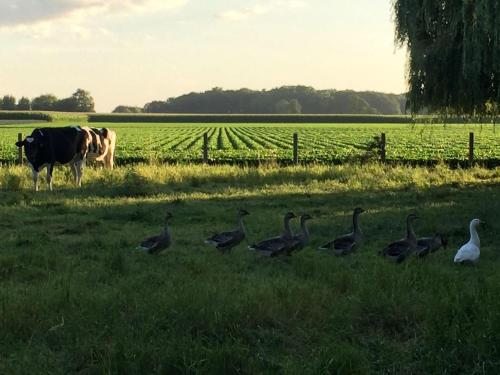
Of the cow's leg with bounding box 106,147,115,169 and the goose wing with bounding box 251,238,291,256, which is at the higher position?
the cow's leg with bounding box 106,147,115,169

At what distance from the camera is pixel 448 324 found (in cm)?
529

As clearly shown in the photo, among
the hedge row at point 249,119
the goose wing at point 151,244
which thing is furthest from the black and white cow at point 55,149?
the hedge row at point 249,119

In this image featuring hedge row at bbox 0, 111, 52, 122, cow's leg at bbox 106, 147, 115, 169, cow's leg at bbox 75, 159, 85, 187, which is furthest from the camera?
hedge row at bbox 0, 111, 52, 122

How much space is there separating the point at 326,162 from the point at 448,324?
19.0m

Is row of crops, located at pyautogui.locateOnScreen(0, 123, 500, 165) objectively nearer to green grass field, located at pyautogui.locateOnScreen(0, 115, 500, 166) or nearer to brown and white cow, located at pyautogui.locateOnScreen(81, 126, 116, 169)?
green grass field, located at pyautogui.locateOnScreen(0, 115, 500, 166)

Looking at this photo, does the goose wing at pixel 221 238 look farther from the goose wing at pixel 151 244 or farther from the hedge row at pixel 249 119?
the hedge row at pixel 249 119

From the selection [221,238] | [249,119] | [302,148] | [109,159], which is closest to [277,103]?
[249,119]

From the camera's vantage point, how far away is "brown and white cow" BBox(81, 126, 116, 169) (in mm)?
19656

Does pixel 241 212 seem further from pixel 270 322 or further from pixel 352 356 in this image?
pixel 352 356

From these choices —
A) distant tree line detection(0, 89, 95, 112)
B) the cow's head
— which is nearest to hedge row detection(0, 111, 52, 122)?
distant tree line detection(0, 89, 95, 112)

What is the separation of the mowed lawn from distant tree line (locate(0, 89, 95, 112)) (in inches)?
6260

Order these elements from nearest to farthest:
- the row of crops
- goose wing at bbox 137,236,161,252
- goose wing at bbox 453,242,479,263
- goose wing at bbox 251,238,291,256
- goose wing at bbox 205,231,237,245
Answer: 1. goose wing at bbox 453,242,479,263
2. goose wing at bbox 251,238,291,256
3. goose wing at bbox 137,236,161,252
4. goose wing at bbox 205,231,237,245
5. the row of crops

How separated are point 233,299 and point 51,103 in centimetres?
16907

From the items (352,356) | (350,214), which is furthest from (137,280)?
(350,214)
